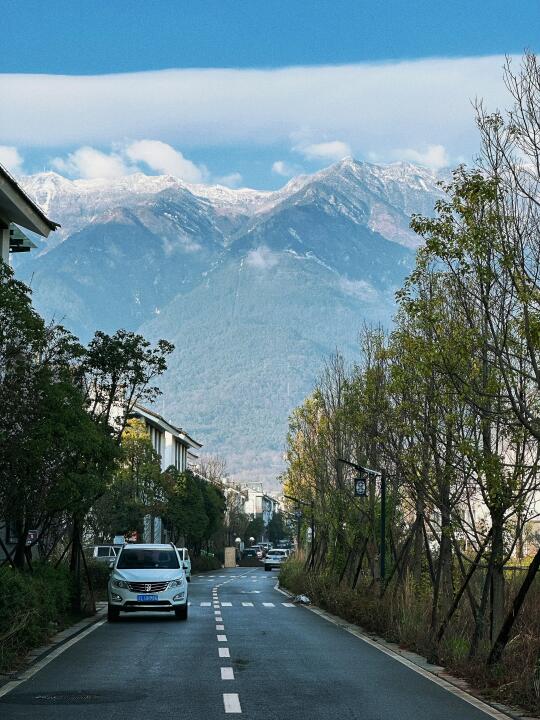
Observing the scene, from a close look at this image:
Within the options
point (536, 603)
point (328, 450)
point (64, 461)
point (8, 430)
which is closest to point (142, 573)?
point (64, 461)

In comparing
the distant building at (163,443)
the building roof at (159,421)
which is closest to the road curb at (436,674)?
the building roof at (159,421)

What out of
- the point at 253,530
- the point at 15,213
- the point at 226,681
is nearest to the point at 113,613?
the point at 15,213

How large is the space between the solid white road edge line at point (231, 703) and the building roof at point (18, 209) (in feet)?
38.2

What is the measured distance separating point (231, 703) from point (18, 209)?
15009mm

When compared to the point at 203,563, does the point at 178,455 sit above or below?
above

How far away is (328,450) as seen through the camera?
42531 mm

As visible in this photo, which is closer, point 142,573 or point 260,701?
point 260,701

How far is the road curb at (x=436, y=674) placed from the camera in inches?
515

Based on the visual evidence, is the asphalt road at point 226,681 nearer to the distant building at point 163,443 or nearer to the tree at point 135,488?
the tree at point 135,488

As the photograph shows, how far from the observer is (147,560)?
29.7 m

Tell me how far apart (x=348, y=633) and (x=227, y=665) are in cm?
778

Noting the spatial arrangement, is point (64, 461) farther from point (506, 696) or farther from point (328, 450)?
point (328, 450)

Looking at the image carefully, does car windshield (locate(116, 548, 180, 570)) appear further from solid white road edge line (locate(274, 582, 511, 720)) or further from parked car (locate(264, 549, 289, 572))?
parked car (locate(264, 549, 289, 572))

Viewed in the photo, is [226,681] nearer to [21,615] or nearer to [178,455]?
[21,615]
